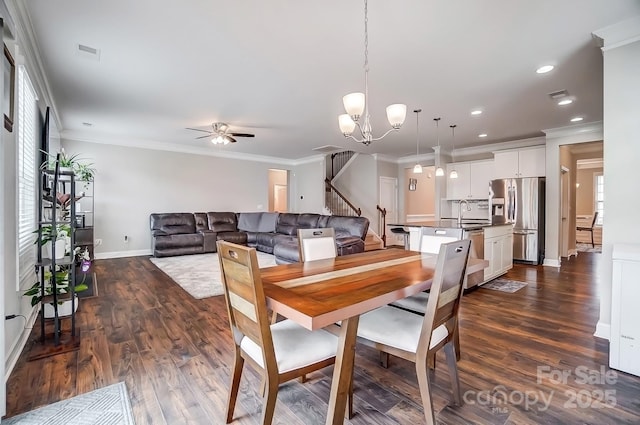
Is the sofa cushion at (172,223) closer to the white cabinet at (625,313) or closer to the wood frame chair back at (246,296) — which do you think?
the wood frame chair back at (246,296)

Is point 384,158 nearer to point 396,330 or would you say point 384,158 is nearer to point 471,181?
point 471,181

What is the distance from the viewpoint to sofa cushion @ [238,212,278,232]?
7877 mm

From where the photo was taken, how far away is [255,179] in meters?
8.66

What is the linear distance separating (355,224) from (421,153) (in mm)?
3435

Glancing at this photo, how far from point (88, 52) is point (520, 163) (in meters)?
7.27

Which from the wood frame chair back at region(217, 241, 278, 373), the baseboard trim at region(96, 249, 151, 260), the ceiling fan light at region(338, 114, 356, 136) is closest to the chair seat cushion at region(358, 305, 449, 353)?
the wood frame chair back at region(217, 241, 278, 373)

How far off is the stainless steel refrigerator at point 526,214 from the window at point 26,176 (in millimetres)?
6931

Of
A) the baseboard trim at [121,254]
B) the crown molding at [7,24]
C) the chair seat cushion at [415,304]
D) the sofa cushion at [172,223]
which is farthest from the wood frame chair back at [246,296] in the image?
the baseboard trim at [121,254]

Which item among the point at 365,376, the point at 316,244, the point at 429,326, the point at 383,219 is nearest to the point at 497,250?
the point at 316,244

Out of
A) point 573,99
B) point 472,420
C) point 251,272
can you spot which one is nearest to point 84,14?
point 251,272

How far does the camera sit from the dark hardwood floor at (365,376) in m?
1.63

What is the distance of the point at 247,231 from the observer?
7.84 meters

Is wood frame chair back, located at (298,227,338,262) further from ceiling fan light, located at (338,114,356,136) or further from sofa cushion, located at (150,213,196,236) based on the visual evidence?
sofa cushion, located at (150,213,196,236)

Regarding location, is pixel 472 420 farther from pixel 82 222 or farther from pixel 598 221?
pixel 598 221
